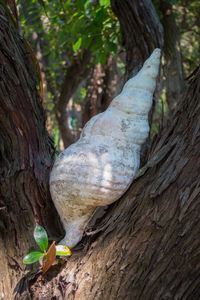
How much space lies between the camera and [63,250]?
112cm

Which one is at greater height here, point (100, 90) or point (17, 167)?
point (100, 90)

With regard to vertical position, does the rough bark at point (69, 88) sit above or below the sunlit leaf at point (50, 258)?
above

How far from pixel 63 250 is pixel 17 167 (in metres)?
0.36

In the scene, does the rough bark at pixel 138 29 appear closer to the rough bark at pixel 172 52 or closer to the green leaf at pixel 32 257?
the rough bark at pixel 172 52

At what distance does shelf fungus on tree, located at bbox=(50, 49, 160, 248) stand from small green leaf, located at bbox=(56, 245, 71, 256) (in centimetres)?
6

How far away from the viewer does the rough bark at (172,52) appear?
8.09 ft

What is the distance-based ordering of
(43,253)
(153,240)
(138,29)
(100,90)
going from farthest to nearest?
(100,90) → (138,29) → (43,253) → (153,240)

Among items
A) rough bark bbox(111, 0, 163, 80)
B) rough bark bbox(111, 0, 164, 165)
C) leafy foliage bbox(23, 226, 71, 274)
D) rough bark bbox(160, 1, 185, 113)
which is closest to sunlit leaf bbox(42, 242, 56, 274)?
leafy foliage bbox(23, 226, 71, 274)

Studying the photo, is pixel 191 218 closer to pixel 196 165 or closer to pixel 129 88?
pixel 196 165

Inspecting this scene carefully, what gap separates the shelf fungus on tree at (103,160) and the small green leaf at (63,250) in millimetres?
63

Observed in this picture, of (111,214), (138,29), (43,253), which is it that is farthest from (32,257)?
(138,29)

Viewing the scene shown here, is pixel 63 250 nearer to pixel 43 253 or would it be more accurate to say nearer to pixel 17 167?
pixel 43 253

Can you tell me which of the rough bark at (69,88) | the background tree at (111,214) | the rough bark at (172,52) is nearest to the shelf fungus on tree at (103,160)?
the background tree at (111,214)

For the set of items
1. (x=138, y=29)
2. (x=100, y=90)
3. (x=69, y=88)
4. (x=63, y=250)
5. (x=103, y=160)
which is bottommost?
(x=63, y=250)
